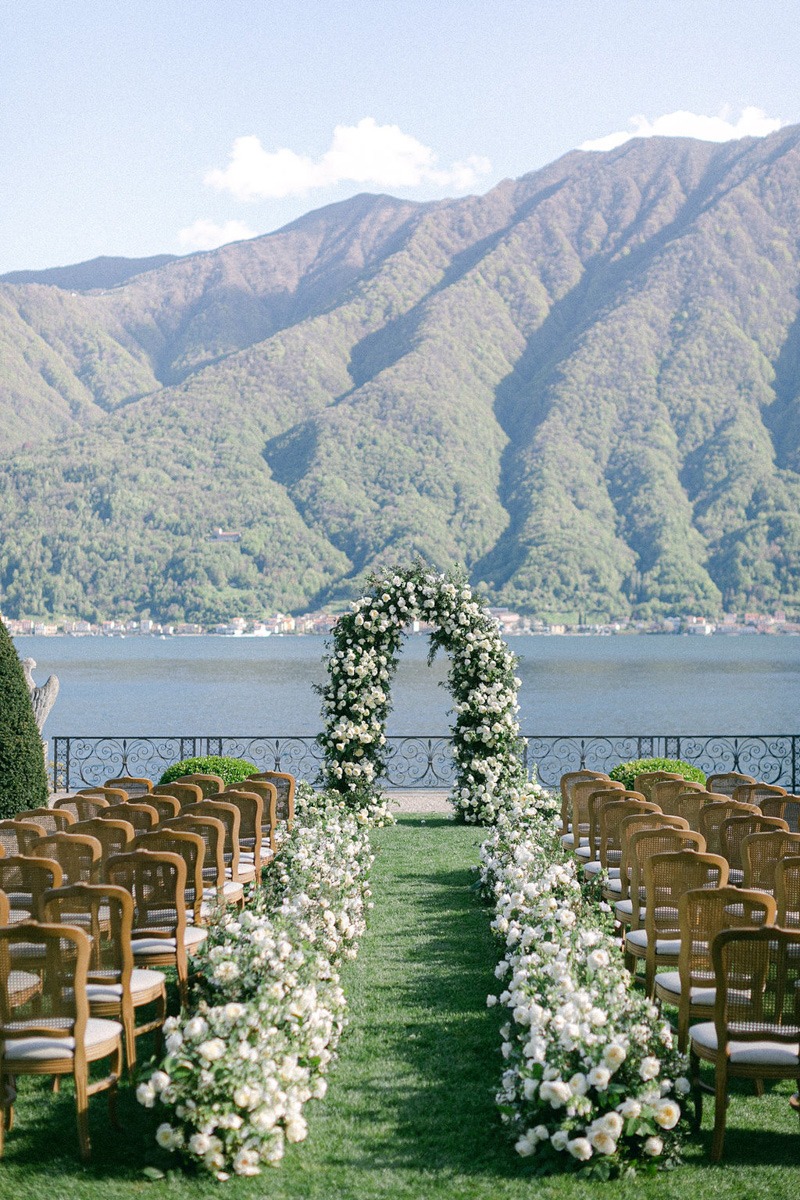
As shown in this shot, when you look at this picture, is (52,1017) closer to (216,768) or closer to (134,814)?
(134,814)

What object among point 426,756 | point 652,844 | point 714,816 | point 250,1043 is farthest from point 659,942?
point 426,756

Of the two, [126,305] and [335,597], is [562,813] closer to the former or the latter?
[335,597]

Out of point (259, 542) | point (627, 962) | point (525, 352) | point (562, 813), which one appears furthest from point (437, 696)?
point (525, 352)

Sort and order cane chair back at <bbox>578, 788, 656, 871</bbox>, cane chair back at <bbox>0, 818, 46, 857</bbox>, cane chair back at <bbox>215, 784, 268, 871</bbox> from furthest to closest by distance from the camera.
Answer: cane chair back at <bbox>578, 788, 656, 871</bbox> < cane chair back at <bbox>215, 784, 268, 871</bbox> < cane chair back at <bbox>0, 818, 46, 857</bbox>

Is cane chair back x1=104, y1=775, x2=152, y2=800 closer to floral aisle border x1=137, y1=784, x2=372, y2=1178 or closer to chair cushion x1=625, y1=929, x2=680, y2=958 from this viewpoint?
floral aisle border x1=137, y1=784, x2=372, y2=1178

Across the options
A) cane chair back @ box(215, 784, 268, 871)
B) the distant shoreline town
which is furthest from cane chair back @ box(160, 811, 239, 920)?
the distant shoreline town

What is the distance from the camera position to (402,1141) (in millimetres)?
5129

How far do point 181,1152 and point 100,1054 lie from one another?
582mm

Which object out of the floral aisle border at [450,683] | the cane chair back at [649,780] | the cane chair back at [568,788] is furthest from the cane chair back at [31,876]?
the floral aisle border at [450,683]

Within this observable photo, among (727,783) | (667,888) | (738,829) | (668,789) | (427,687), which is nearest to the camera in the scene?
(667,888)

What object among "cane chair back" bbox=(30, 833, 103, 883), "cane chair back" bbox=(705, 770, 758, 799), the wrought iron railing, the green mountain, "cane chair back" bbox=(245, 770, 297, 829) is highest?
the green mountain

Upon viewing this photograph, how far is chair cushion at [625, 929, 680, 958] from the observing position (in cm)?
655

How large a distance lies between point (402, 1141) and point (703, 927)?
1.63 meters

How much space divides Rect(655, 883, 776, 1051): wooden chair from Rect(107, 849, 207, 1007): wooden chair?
2.56m
